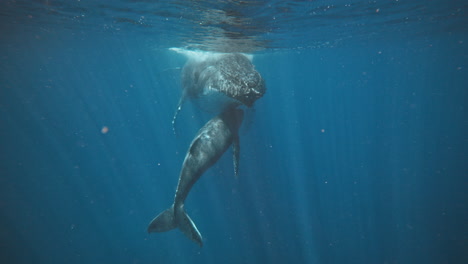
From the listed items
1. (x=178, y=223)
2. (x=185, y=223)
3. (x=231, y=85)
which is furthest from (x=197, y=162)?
(x=231, y=85)

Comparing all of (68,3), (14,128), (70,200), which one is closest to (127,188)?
(70,200)

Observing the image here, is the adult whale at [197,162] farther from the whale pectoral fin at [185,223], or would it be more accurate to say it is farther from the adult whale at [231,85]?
the adult whale at [231,85]

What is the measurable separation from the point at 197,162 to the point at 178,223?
200 cm

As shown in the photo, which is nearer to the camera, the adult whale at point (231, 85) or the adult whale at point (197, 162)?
the adult whale at point (197, 162)

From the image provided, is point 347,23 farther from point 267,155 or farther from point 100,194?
point 100,194

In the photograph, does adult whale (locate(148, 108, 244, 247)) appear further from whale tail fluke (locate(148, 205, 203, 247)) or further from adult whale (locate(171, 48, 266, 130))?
adult whale (locate(171, 48, 266, 130))

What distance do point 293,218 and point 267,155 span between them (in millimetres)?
5293

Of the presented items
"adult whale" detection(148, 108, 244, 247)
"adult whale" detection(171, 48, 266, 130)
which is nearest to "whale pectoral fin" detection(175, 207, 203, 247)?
"adult whale" detection(148, 108, 244, 247)

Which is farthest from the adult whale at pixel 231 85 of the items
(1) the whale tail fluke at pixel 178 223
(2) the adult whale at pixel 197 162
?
(1) the whale tail fluke at pixel 178 223

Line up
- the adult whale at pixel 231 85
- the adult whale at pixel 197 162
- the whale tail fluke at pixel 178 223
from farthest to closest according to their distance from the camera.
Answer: the adult whale at pixel 231 85
the whale tail fluke at pixel 178 223
the adult whale at pixel 197 162

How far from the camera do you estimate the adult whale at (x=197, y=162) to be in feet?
21.7

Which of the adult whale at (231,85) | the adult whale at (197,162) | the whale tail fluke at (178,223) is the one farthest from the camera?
the adult whale at (231,85)

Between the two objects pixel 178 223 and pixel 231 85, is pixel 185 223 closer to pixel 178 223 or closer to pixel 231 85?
pixel 178 223

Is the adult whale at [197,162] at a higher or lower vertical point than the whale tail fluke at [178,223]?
higher
